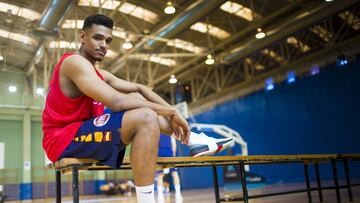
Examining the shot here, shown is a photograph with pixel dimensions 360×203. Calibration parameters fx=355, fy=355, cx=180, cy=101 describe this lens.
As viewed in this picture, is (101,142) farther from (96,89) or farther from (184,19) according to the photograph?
(184,19)

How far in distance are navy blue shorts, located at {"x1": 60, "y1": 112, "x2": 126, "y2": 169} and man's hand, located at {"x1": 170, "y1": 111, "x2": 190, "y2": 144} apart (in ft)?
0.99

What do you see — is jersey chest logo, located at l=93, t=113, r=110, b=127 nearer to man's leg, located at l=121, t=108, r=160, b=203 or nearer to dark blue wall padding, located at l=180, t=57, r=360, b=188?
man's leg, located at l=121, t=108, r=160, b=203

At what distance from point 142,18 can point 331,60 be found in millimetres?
6891

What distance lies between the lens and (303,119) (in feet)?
43.2

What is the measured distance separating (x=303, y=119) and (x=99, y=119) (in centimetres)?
1248

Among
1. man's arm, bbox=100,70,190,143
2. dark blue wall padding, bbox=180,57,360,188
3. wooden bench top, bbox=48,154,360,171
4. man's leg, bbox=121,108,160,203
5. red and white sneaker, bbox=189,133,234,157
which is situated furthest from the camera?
dark blue wall padding, bbox=180,57,360,188

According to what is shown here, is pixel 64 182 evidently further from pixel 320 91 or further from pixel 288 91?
pixel 320 91

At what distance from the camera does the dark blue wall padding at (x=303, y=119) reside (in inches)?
464

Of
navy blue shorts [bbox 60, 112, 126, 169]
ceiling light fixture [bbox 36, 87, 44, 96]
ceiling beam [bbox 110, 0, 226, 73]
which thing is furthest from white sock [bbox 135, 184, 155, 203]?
ceiling light fixture [bbox 36, 87, 44, 96]

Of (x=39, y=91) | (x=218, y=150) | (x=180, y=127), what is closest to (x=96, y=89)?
(x=180, y=127)

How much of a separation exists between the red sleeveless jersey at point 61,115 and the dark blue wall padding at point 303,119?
1137 centimetres

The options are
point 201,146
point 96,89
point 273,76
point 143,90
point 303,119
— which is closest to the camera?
point 96,89

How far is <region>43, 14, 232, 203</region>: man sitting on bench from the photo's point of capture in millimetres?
1599

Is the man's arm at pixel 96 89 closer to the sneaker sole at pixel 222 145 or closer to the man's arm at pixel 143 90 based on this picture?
the man's arm at pixel 143 90
